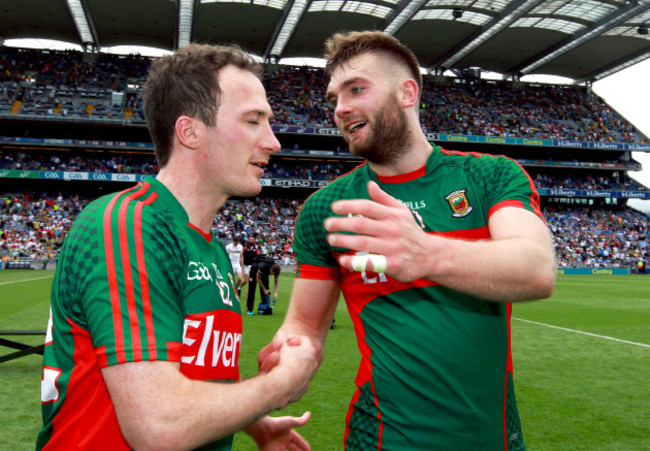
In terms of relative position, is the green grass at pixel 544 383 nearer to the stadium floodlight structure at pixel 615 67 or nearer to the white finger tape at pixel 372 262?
the white finger tape at pixel 372 262

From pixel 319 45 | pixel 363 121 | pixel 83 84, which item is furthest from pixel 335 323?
pixel 83 84

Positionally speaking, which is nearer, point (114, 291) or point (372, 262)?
point (372, 262)

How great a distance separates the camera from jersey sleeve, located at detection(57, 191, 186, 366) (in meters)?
1.55

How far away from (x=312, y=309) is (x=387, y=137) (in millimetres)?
946

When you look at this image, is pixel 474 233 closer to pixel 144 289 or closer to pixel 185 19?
pixel 144 289

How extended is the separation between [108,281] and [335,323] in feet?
35.7

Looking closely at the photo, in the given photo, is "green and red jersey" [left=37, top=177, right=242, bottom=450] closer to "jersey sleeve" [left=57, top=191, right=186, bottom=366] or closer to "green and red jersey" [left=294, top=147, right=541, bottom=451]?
"jersey sleeve" [left=57, top=191, right=186, bottom=366]

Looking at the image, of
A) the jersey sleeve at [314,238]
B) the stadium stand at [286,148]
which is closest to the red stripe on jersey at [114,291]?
the jersey sleeve at [314,238]

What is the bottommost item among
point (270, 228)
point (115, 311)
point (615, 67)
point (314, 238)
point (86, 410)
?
point (270, 228)

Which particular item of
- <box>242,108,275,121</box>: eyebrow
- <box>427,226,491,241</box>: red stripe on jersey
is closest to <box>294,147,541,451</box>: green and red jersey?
<box>427,226,491,241</box>: red stripe on jersey

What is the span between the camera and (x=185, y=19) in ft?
A: 125

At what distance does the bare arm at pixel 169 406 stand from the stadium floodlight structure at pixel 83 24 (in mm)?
40150

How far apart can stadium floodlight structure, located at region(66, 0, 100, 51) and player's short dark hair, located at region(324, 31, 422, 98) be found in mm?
38817

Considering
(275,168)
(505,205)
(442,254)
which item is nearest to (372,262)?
(442,254)
